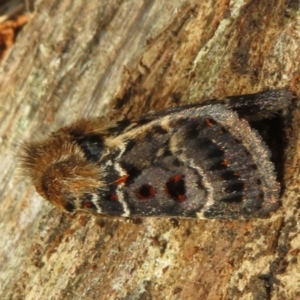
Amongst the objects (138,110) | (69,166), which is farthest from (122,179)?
(138,110)

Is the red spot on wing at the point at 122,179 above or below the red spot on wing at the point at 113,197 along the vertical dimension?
above

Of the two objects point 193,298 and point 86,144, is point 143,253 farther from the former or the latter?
point 86,144

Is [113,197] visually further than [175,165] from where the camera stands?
Yes

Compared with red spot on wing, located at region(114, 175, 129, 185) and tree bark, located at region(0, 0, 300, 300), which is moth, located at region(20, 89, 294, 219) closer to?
red spot on wing, located at region(114, 175, 129, 185)

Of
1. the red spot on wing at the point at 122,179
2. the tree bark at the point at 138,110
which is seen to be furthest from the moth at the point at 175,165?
the tree bark at the point at 138,110

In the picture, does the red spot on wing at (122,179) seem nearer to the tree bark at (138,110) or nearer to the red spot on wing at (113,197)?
the red spot on wing at (113,197)

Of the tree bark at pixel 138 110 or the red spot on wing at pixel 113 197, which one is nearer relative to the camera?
the tree bark at pixel 138 110

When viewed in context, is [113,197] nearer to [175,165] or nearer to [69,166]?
[69,166]
